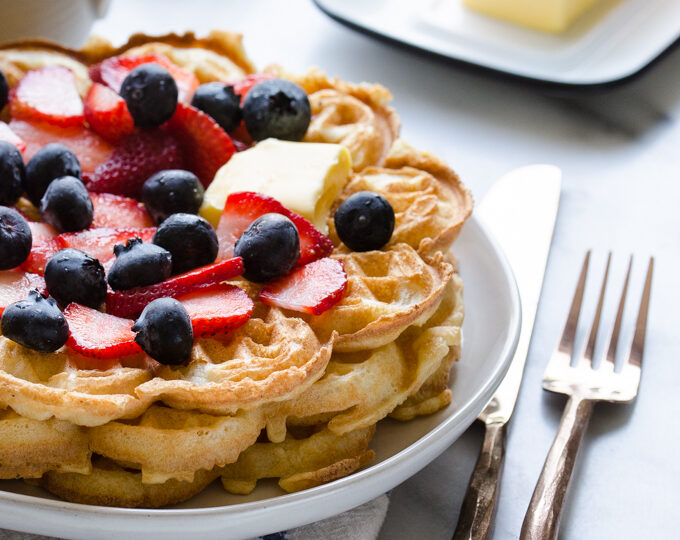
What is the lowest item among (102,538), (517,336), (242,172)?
(102,538)

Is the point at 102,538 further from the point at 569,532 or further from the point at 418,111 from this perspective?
the point at 418,111

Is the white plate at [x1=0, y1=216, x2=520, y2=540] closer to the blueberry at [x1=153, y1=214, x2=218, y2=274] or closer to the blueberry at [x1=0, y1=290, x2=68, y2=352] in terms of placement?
the blueberry at [x1=0, y1=290, x2=68, y2=352]

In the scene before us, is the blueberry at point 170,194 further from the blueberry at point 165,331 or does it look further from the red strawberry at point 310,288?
the blueberry at point 165,331

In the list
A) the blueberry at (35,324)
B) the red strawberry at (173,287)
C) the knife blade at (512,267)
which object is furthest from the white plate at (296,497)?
the red strawberry at (173,287)

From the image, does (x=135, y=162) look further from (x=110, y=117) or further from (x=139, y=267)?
(x=139, y=267)

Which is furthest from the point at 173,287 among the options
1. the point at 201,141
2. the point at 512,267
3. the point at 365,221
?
the point at 512,267

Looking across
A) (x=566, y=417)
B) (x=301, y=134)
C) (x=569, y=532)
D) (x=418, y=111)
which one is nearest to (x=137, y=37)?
(x=301, y=134)
